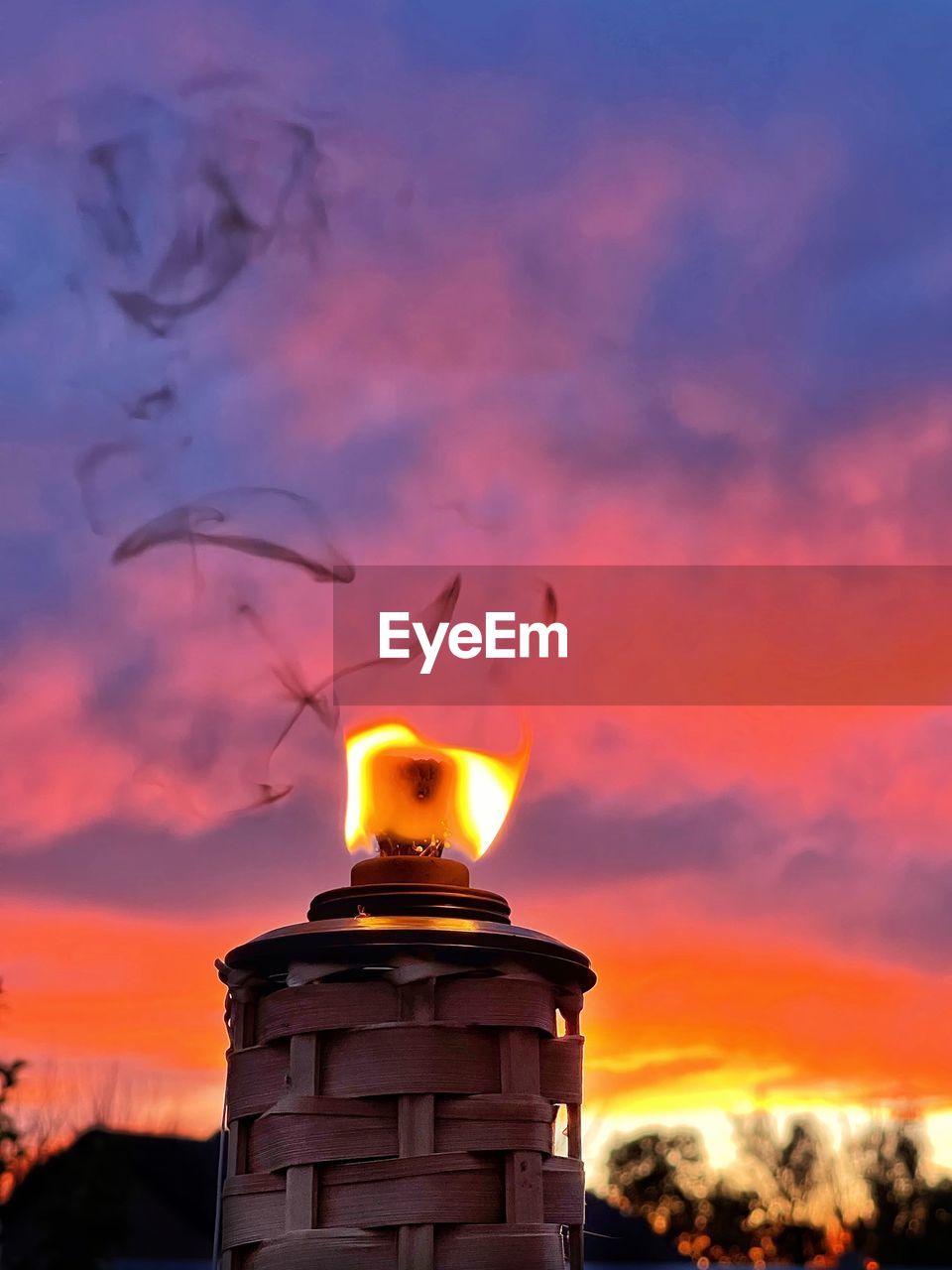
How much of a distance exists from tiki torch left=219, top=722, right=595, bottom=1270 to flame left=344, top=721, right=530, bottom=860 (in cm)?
13

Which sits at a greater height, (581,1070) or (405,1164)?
(581,1070)

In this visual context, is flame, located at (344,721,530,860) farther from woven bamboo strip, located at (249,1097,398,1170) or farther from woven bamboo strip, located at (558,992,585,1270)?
woven bamboo strip, located at (249,1097,398,1170)

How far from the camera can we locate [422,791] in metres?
3.06

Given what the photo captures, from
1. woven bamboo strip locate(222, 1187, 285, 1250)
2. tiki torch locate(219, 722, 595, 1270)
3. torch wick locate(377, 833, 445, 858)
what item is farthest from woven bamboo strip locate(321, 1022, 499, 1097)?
torch wick locate(377, 833, 445, 858)

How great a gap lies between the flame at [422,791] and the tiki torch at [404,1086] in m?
0.13

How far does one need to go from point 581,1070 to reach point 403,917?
1.67ft

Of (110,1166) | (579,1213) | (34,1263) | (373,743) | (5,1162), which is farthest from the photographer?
(110,1166)

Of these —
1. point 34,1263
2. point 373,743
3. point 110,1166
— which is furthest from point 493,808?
point 110,1166

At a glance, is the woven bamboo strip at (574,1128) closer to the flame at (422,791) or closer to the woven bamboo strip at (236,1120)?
the flame at (422,791)

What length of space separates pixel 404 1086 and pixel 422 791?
67 centimetres

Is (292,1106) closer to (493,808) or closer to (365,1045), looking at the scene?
(365,1045)

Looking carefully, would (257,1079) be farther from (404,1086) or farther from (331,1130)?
(404,1086)

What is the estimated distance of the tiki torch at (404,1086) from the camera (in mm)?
2537

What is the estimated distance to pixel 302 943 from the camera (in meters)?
2.71
